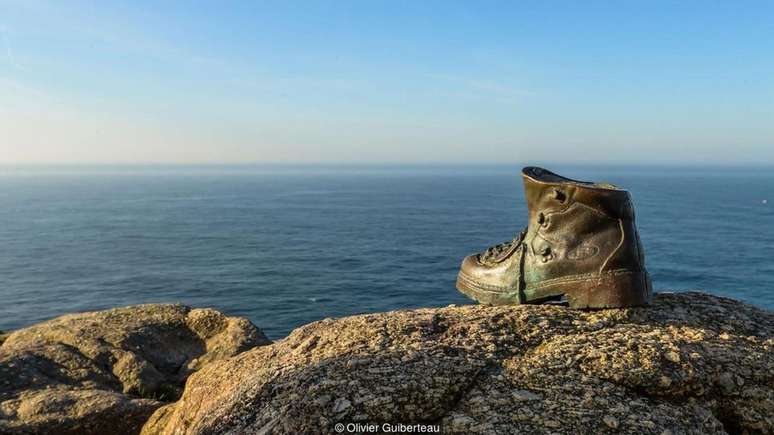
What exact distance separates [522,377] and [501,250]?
202cm

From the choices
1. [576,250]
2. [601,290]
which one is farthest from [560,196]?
[601,290]

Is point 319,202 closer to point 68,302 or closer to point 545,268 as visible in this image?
point 68,302

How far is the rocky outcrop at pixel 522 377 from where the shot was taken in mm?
4340

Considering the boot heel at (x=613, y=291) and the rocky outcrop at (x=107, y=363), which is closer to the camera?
the boot heel at (x=613, y=291)

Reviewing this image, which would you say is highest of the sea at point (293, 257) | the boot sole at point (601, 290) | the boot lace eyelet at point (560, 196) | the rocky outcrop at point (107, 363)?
the boot lace eyelet at point (560, 196)

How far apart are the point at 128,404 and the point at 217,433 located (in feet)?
12.2

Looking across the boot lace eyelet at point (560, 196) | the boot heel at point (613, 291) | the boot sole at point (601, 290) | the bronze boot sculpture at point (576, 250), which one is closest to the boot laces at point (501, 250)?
the bronze boot sculpture at point (576, 250)

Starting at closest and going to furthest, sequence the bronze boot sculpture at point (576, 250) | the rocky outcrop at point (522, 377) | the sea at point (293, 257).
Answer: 1. the rocky outcrop at point (522, 377)
2. the bronze boot sculpture at point (576, 250)
3. the sea at point (293, 257)

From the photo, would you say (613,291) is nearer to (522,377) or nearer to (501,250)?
(501,250)

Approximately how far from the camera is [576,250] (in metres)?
5.60

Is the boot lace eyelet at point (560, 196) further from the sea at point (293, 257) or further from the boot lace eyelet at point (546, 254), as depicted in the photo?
the sea at point (293, 257)

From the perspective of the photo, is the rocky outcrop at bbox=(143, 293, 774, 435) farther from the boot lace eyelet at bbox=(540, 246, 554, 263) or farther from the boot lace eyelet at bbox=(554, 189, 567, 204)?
the boot lace eyelet at bbox=(554, 189, 567, 204)

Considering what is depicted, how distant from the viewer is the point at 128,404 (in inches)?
298

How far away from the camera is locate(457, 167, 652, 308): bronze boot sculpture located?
214 inches
